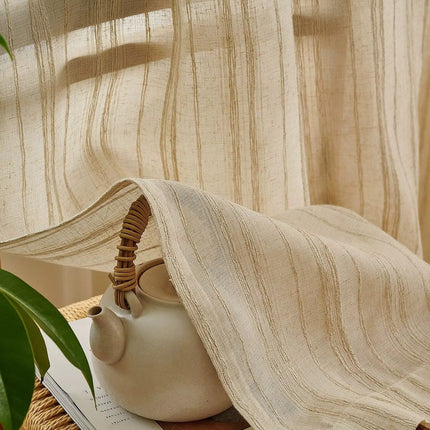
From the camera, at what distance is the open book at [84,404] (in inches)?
25.1

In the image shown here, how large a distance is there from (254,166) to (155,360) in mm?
400

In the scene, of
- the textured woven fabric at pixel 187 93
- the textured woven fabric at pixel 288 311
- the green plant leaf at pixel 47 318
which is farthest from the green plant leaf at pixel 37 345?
the textured woven fabric at pixel 187 93

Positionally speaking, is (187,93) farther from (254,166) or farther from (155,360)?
(155,360)

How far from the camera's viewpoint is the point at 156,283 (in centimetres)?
68

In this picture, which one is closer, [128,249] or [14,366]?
[14,366]

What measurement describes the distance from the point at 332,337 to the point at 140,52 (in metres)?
0.45

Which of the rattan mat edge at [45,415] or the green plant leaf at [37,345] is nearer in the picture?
the green plant leaf at [37,345]

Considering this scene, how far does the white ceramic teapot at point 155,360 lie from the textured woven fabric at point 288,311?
0.03m

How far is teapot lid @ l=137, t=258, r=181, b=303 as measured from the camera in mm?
652

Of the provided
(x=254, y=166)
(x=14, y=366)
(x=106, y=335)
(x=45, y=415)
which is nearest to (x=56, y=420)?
(x=45, y=415)

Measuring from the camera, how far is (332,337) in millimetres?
727

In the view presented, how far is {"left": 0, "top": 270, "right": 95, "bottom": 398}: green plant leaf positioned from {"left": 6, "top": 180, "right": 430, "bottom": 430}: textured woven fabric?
0.46 ft

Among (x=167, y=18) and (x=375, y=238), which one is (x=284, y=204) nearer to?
(x=375, y=238)

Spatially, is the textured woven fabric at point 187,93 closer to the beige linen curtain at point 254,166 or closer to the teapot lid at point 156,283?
the beige linen curtain at point 254,166
